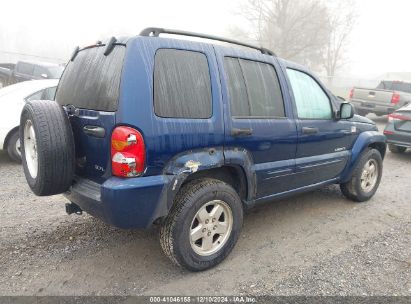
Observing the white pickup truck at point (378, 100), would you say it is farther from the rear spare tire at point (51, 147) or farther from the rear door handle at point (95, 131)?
the rear spare tire at point (51, 147)

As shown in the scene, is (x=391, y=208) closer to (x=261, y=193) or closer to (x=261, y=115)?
(x=261, y=193)

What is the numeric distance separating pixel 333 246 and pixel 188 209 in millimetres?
1702

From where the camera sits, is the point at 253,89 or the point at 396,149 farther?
the point at 396,149

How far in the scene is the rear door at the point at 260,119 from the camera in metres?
3.07

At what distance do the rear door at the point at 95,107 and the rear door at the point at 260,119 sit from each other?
947 mm

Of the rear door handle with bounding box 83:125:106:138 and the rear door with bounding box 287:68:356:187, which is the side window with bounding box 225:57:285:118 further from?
the rear door handle with bounding box 83:125:106:138

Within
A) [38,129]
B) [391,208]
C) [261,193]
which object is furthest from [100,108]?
[391,208]

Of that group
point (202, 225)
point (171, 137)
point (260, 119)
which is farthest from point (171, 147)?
point (260, 119)

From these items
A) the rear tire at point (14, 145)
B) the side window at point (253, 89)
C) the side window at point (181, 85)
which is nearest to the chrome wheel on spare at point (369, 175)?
the side window at point (253, 89)

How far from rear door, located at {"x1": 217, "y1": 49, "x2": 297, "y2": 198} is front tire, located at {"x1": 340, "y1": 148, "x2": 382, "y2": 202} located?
1.38 meters

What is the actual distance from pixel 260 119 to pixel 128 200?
4.79ft

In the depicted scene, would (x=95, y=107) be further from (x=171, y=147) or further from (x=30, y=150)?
(x=30, y=150)

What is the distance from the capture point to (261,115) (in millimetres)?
3309

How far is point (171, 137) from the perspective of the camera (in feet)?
8.63
